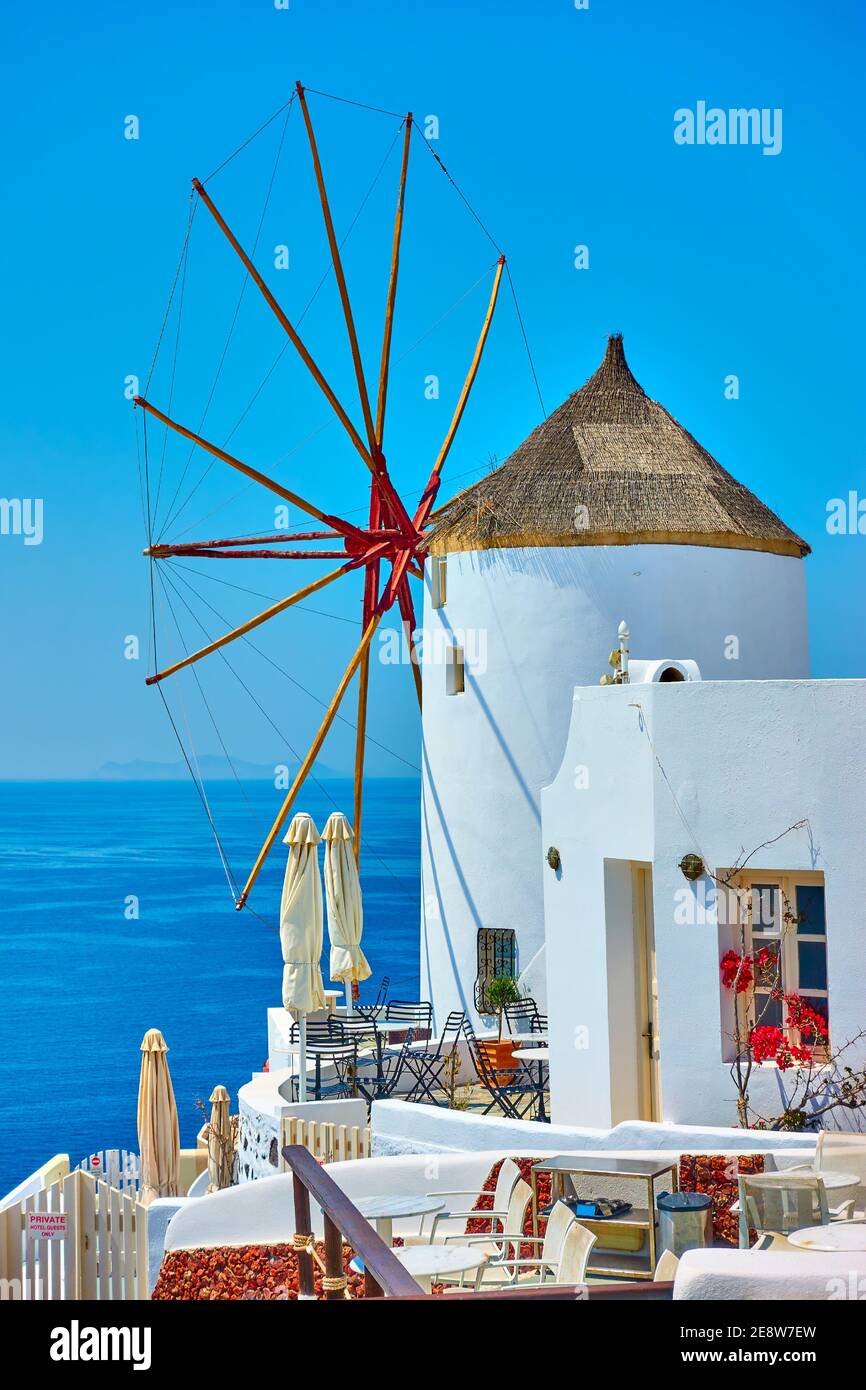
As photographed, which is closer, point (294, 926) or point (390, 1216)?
point (390, 1216)

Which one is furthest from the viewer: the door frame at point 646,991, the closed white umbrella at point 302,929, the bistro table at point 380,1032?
the bistro table at point 380,1032

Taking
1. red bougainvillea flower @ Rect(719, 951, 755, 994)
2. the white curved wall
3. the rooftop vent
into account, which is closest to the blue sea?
the white curved wall

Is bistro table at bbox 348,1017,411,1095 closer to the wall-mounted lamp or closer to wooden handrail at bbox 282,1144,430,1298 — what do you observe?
the wall-mounted lamp

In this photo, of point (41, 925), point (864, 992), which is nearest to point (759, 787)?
point (864, 992)

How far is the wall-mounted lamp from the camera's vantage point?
43.4 feet

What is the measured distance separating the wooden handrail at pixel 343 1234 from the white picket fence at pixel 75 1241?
4.43 metres

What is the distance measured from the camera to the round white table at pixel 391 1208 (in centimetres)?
952

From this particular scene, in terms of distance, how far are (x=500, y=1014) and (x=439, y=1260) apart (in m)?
10.4

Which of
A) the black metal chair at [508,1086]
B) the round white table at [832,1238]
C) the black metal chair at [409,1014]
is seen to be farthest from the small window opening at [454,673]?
the round white table at [832,1238]

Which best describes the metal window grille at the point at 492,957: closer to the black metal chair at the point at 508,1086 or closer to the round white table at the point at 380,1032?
the round white table at the point at 380,1032
